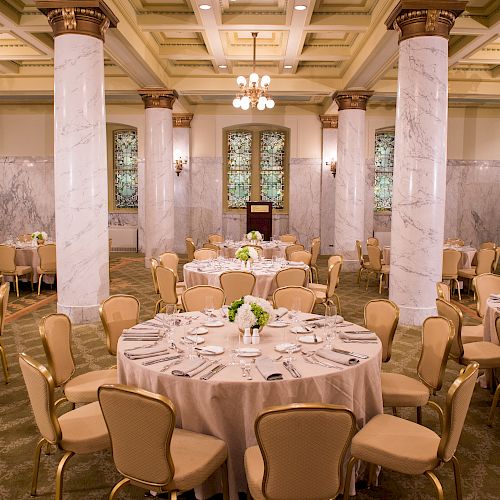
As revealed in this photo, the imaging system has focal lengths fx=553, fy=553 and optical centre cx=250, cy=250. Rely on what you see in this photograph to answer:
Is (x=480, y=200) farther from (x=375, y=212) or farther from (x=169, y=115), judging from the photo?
(x=169, y=115)

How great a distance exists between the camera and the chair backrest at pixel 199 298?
5320mm

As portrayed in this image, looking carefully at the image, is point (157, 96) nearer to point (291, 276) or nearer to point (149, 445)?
point (291, 276)

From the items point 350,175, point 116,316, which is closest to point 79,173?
point 116,316

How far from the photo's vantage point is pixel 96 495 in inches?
131

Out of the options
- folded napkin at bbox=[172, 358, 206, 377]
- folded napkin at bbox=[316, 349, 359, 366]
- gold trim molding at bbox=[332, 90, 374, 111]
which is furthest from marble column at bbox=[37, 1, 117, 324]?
gold trim molding at bbox=[332, 90, 374, 111]

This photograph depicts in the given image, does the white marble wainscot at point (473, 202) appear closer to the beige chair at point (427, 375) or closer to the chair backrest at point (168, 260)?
the chair backrest at point (168, 260)

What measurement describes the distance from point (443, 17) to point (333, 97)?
5999 millimetres

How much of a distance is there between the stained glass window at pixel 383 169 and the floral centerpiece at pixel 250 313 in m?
13.4

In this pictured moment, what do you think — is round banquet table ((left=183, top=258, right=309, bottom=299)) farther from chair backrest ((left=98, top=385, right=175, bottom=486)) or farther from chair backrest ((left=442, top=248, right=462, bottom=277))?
chair backrest ((left=98, top=385, right=175, bottom=486))

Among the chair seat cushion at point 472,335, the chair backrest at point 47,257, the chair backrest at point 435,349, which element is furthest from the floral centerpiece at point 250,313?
the chair backrest at point 47,257

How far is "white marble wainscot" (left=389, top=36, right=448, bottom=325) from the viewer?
7.12m

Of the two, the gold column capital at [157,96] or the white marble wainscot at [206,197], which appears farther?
the white marble wainscot at [206,197]

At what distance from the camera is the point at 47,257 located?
9.44m

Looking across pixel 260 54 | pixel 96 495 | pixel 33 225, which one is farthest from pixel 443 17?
pixel 33 225
